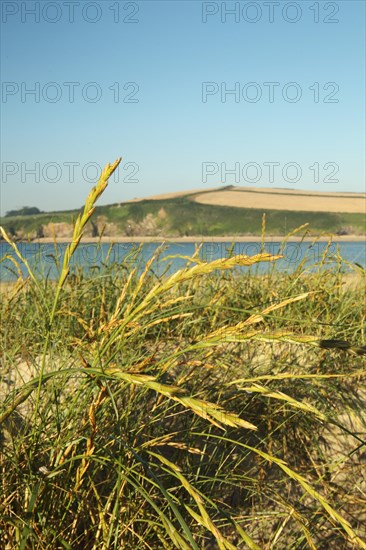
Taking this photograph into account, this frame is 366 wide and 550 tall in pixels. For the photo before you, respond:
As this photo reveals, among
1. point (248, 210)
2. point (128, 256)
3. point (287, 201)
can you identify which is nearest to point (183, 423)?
point (128, 256)

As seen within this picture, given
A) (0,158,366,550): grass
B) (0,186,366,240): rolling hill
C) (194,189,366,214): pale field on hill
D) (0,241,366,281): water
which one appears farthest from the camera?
(194,189,366,214): pale field on hill

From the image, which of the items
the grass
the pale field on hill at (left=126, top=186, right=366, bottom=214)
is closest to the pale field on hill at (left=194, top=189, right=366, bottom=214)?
the pale field on hill at (left=126, top=186, right=366, bottom=214)

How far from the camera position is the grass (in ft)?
3.93

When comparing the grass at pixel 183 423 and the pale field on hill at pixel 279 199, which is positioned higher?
the pale field on hill at pixel 279 199

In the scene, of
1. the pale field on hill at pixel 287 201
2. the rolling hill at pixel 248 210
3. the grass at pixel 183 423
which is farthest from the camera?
the pale field on hill at pixel 287 201

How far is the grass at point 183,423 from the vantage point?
120cm

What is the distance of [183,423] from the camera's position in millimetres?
2271

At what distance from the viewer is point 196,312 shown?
3.21 metres

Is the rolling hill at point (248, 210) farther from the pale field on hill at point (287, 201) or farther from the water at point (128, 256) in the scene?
the water at point (128, 256)

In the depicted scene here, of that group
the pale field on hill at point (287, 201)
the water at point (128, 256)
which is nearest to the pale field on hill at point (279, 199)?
the pale field on hill at point (287, 201)

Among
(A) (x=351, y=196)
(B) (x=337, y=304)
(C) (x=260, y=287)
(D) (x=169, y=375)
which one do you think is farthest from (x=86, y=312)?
(A) (x=351, y=196)

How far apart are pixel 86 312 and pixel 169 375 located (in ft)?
2.78

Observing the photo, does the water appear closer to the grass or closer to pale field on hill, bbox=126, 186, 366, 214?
the grass

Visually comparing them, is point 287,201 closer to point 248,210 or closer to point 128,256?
point 248,210
